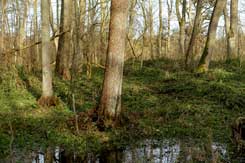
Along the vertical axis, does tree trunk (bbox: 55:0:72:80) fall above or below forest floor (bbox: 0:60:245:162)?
above

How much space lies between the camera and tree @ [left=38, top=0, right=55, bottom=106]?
11.0m

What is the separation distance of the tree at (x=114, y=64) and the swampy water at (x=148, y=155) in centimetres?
149

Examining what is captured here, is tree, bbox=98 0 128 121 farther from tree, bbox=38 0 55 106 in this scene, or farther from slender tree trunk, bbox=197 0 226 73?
slender tree trunk, bbox=197 0 226 73

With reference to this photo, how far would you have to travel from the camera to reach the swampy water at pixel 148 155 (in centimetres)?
698

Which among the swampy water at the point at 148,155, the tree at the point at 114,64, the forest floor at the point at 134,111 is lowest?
the swampy water at the point at 148,155

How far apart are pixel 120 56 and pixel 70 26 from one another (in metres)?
7.60

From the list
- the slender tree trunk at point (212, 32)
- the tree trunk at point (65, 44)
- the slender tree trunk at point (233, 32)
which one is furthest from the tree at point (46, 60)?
the slender tree trunk at point (233, 32)

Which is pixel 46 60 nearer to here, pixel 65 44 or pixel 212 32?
pixel 65 44

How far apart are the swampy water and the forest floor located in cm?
30

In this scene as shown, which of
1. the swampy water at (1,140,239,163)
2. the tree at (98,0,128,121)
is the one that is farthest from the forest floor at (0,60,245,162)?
the tree at (98,0,128,121)

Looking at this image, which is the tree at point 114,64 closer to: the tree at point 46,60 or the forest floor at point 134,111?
the forest floor at point 134,111

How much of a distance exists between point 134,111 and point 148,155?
12.0 ft

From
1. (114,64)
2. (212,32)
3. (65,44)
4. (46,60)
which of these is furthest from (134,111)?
(65,44)

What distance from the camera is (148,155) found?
741 centimetres
